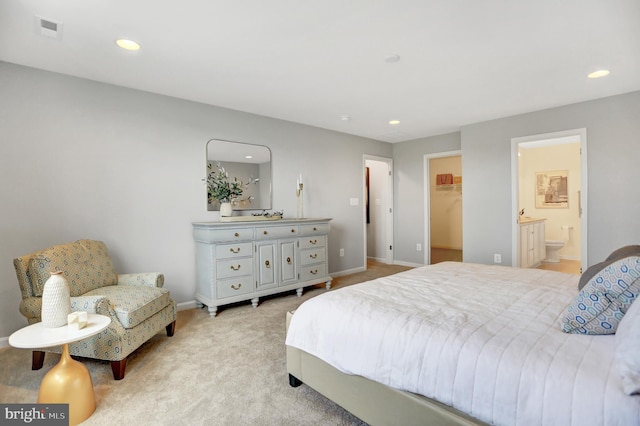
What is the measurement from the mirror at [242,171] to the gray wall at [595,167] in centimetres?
314

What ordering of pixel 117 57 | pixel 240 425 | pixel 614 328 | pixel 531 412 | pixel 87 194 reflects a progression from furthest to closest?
pixel 87 194 → pixel 117 57 → pixel 240 425 → pixel 614 328 → pixel 531 412

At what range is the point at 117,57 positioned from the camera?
2.54 meters

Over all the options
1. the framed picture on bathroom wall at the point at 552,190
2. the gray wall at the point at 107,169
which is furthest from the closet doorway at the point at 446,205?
the gray wall at the point at 107,169

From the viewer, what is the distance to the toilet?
235 inches

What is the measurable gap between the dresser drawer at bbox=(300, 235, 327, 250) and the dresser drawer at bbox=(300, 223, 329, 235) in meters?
0.06

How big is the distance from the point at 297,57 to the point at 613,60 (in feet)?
8.79

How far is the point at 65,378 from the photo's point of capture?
168cm

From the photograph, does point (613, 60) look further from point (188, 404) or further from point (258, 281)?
point (188, 404)

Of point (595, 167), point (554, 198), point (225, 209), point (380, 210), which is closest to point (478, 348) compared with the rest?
point (225, 209)

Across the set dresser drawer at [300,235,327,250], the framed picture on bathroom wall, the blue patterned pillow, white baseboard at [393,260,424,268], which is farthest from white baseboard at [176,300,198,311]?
the framed picture on bathroom wall

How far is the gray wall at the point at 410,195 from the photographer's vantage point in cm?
562

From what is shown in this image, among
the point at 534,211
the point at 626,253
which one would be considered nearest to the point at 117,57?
the point at 626,253

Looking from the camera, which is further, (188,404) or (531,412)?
(188,404)

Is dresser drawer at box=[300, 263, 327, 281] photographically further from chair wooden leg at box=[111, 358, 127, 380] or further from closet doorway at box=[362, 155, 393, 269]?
chair wooden leg at box=[111, 358, 127, 380]
